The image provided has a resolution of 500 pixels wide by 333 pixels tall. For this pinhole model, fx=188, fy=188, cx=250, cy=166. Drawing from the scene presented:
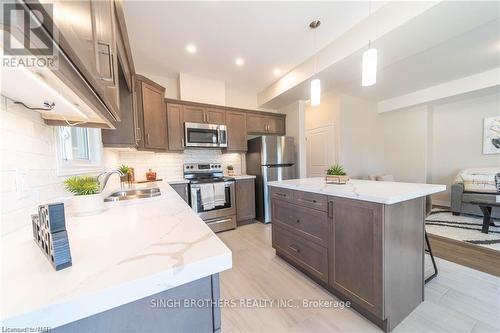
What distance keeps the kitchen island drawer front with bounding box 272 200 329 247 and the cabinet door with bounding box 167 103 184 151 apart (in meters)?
1.90

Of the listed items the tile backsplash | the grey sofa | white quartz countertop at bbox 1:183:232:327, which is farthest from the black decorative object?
the grey sofa

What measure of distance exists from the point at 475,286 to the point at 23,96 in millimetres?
3381

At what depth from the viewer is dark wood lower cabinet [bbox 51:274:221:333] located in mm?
435

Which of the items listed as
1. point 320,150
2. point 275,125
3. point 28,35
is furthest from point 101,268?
point 320,150

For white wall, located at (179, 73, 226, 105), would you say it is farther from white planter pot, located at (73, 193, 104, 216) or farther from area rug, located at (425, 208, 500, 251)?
area rug, located at (425, 208, 500, 251)

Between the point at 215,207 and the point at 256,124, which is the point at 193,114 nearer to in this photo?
the point at 256,124

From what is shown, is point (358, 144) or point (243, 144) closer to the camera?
A: point (243, 144)

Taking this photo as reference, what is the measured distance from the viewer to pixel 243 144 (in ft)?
12.3

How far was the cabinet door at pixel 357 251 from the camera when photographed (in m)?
1.26

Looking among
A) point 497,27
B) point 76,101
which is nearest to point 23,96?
point 76,101

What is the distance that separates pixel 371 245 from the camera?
129 centimetres

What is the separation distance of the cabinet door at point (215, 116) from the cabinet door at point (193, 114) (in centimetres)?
9

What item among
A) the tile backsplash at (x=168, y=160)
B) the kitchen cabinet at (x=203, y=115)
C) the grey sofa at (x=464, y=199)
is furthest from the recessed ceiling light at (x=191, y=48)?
the grey sofa at (x=464, y=199)

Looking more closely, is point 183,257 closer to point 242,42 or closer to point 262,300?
point 262,300
